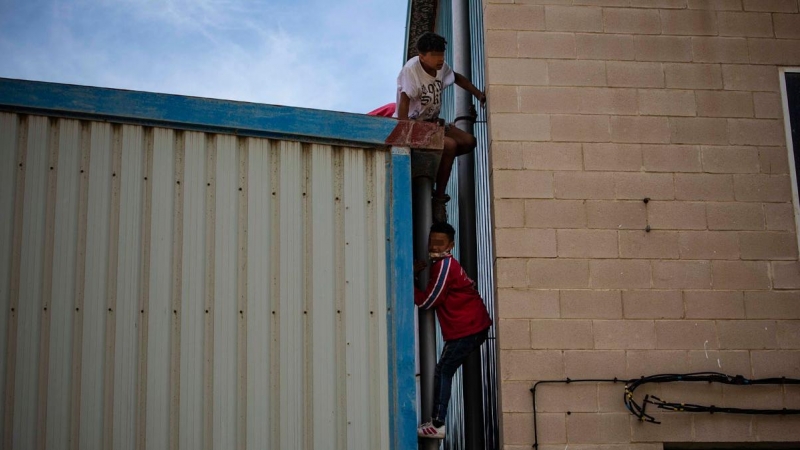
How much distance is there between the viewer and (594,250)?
7293 mm

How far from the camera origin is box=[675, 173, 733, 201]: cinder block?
24.5 feet

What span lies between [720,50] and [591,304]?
7.90ft

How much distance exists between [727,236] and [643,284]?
0.79 meters

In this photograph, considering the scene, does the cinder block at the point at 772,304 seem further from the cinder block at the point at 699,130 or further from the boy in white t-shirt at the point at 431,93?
the boy in white t-shirt at the point at 431,93

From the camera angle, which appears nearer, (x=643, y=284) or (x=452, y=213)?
(x=643, y=284)

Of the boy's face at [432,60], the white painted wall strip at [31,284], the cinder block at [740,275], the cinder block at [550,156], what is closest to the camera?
the white painted wall strip at [31,284]

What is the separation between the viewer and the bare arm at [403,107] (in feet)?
26.2

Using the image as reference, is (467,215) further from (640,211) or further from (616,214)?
(640,211)

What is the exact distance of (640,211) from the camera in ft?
24.3

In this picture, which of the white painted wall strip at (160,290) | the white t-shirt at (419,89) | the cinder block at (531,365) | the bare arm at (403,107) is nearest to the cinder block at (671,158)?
the cinder block at (531,365)

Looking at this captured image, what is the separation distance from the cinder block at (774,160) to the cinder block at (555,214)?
1.52 meters

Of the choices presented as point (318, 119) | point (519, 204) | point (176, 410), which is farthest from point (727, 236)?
point (176, 410)

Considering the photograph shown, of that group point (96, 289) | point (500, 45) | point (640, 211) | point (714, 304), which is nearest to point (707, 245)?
point (714, 304)

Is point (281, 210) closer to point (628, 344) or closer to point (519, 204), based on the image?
point (519, 204)
